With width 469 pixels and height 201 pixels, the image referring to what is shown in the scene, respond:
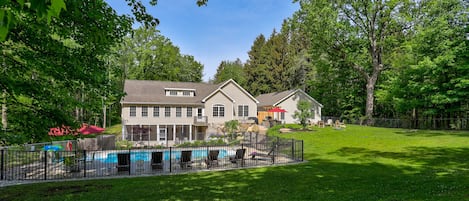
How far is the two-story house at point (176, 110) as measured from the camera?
31453 mm

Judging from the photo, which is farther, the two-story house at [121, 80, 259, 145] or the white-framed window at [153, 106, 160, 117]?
the white-framed window at [153, 106, 160, 117]

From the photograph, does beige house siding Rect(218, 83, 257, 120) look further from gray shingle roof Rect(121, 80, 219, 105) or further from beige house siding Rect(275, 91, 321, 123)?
beige house siding Rect(275, 91, 321, 123)

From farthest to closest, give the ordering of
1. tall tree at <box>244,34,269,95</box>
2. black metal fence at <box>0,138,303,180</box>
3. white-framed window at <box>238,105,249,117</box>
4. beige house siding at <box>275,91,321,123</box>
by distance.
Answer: tall tree at <box>244,34,269,95</box> → beige house siding at <box>275,91,321,123</box> → white-framed window at <box>238,105,249,117</box> → black metal fence at <box>0,138,303,180</box>

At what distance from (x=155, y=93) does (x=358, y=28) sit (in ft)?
81.9

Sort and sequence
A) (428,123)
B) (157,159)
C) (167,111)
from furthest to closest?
(167,111) → (428,123) → (157,159)

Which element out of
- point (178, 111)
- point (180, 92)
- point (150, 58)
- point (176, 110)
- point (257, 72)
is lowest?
point (178, 111)

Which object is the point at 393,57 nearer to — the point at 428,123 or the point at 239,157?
the point at 428,123

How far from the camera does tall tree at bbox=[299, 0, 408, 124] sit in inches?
1252

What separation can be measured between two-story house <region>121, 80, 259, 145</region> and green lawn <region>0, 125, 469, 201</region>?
63.5ft

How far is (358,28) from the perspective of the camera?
3350 cm

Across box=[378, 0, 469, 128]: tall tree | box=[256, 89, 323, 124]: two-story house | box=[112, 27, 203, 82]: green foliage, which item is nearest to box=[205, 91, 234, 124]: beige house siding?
box=[256, 89, 323, 124]: two-story house

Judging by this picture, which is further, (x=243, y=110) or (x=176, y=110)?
(x=243, y=110)

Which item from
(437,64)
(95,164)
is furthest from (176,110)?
(437,64)

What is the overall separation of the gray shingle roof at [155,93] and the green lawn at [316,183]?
20706 mm
